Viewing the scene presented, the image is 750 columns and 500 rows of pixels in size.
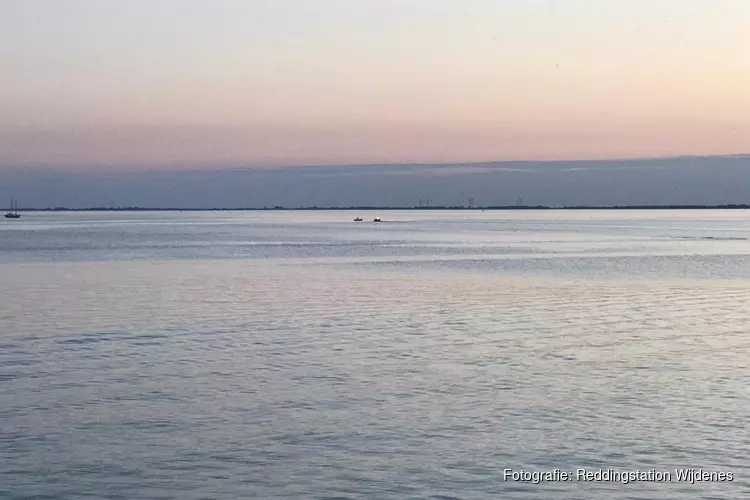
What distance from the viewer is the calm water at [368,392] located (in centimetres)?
1156

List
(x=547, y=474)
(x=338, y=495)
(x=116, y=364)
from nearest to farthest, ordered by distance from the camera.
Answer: (x=338, y=495)
(x=547, y=474)
(x=116, y=364)

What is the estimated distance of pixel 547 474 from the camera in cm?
1157

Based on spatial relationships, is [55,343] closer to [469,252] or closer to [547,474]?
[547,474]

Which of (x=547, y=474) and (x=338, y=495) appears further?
(x=547, y=474)

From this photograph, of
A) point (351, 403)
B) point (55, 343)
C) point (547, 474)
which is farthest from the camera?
point (55, 343)

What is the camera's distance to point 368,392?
16031 millimetres

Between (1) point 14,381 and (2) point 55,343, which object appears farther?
(2) point 55,343

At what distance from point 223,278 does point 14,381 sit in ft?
77.6

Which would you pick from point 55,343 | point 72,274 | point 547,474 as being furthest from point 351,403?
point 72,274

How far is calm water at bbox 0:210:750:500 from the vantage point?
11.6 meters

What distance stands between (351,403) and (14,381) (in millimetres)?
5984

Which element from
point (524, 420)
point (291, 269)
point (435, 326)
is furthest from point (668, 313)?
point (291, 269)

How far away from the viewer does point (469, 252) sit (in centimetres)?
6338

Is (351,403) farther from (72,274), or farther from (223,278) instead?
(72,274)
